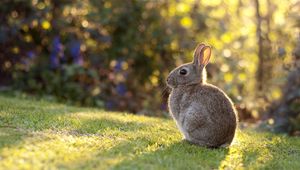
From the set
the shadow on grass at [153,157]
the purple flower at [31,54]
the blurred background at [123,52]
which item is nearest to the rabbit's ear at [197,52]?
the shadow on grass at [153,157]

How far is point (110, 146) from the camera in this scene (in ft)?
19.6

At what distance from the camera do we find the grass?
17.0ft

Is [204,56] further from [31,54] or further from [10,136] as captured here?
[31,54]

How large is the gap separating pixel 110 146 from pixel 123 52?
6.10 meters

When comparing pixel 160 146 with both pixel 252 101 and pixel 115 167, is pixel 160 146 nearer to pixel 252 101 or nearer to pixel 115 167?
pixel 115 167

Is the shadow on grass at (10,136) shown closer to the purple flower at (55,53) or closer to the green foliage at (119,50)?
the green foliage at (119,50)

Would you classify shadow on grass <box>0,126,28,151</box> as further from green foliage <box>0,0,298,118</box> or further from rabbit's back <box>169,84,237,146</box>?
→ green foliage <box>0,0,298,118</box>

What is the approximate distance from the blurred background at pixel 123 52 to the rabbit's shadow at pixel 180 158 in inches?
175

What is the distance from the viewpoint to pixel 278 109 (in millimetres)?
10211

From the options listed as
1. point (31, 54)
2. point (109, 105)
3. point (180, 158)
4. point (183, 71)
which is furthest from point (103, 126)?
point (31, 54)

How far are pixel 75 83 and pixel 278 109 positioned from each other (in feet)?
12.5

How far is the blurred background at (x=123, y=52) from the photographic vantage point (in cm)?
1143

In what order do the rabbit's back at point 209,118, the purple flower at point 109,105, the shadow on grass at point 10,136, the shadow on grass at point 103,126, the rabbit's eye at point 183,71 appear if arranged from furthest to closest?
the purple flower at point 109,105 < the rabbit's eye at point 183,71 < the shadow on grass at point 103,126 < the rabbit's back at point 209,118 < the shadow on grass at point 10,136

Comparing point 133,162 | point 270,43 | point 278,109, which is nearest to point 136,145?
point 133,162
